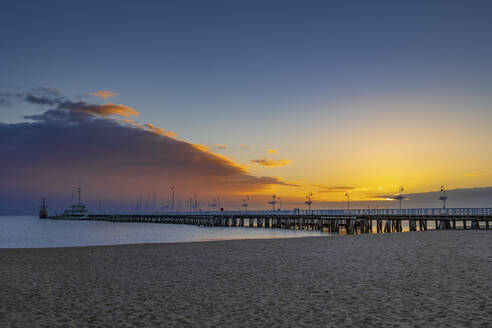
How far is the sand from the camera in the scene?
24.9 feet

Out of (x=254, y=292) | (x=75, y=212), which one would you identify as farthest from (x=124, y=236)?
(x=75, y=212)

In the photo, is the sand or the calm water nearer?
the sand

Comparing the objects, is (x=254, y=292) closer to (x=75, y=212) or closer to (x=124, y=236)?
(x=124, y=236)

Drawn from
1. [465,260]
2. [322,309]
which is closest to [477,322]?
[322,309]

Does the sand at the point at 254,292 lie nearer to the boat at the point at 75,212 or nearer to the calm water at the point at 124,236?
the calm water at the point at 124,236

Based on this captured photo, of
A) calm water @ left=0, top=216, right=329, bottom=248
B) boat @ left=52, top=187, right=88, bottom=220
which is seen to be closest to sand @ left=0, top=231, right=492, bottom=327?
calm water @ left=0, top=216, right=329, bottom=248

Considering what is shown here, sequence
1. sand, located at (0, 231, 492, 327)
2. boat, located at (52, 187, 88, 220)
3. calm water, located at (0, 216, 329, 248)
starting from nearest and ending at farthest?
sand, located at (0, 231, 492, 327), calm water, located at (0, 216, 329, 248), boat, located at (52, 187, 88, 220)

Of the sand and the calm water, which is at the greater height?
the sand

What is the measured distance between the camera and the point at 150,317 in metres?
7.87

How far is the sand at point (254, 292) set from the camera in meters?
7.58

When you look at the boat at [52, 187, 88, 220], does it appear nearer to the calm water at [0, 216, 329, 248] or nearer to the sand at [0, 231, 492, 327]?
the calm water at [0, 216, 329, 248]

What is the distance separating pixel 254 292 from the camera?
10.3m

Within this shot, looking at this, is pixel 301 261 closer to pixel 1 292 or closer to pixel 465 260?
pixel 465 260

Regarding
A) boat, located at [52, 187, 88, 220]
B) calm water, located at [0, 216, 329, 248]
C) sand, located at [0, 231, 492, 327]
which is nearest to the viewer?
sand, located at [0, 231, 492, 327]
